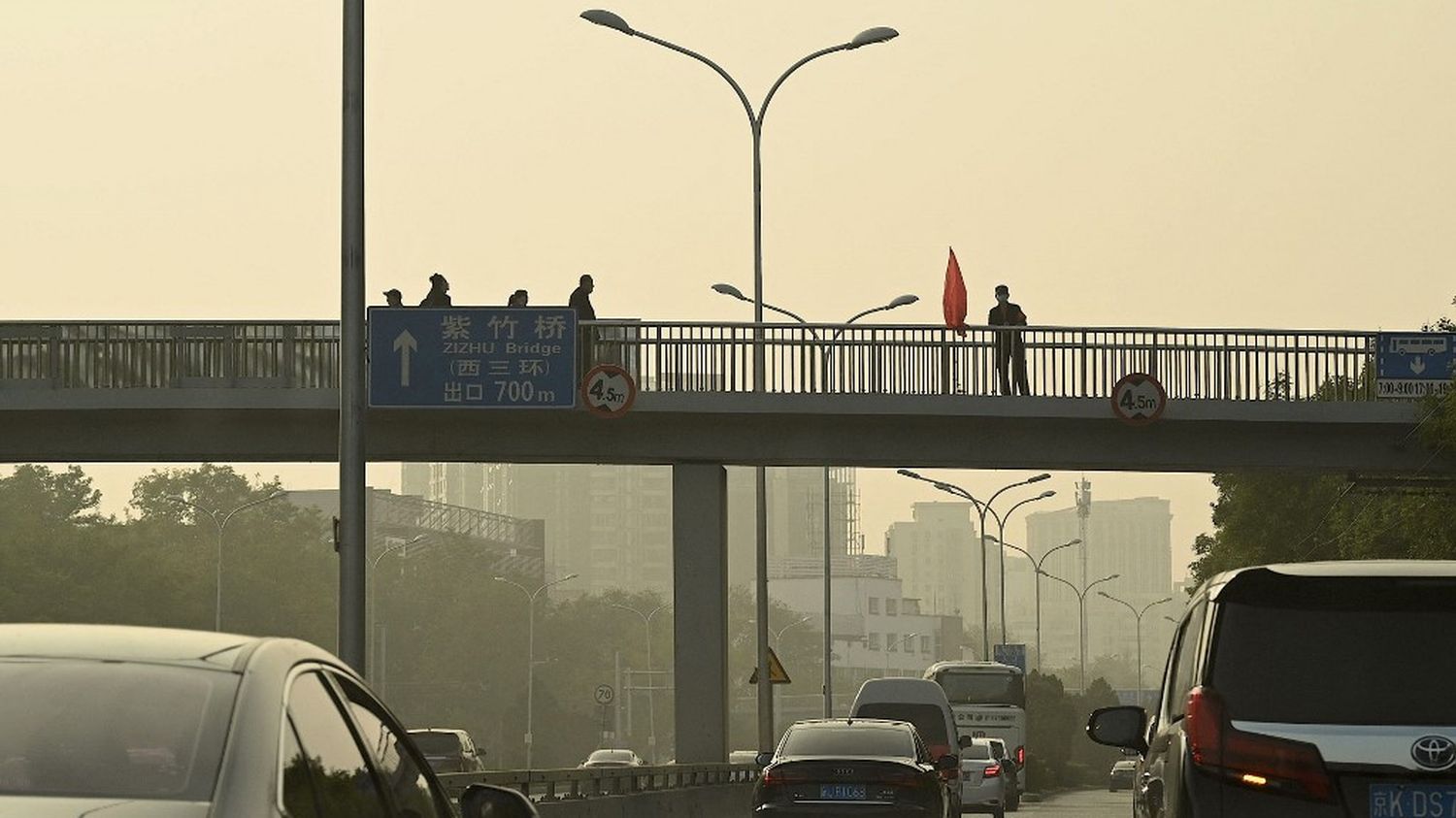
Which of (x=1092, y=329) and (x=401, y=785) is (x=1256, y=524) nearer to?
(x=1092, y=329)

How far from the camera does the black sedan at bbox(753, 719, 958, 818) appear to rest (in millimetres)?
22688

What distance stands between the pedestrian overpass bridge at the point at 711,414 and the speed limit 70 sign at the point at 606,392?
0.69 meters

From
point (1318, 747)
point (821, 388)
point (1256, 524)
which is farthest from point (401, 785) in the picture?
point (1256, 524)

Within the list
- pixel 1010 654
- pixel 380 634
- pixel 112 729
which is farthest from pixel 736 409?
pixel 380 634

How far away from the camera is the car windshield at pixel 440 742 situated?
140ft

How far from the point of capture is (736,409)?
119 ft

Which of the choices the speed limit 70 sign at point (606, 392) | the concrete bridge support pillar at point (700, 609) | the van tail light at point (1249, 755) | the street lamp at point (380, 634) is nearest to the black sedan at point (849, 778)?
Result: the speed limit 70 sign at point (606, 392)

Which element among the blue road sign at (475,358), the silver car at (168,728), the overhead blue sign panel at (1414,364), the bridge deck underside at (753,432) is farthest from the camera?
the overhead blue sign panel at (1414,364)

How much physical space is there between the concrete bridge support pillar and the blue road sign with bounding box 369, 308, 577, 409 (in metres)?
4.11

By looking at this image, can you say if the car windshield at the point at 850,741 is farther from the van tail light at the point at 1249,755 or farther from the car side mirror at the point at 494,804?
the car side mirror at the point at 494,804

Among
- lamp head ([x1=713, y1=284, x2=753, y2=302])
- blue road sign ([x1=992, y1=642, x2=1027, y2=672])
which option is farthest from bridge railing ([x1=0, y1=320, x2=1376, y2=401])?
blue road sign ([x1=992, y1=642, x2=1027, y2=672])

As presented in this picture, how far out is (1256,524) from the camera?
90.1 m

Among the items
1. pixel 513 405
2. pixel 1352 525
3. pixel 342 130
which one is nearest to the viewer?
pixel 342 130

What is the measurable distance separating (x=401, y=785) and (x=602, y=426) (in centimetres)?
3003
